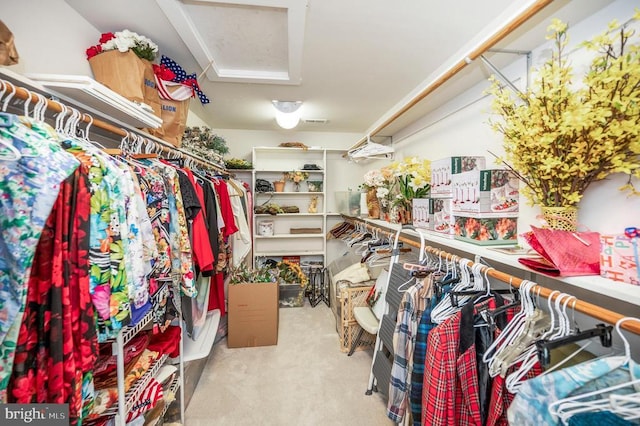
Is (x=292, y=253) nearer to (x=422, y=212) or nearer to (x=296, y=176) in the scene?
(x=296, y=176)

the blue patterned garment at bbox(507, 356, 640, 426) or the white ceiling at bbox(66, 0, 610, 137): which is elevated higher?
the white ceiling at bbox(66, 0, 610, 137)

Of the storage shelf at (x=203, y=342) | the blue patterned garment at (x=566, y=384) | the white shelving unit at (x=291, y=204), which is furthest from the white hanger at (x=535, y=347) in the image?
the white shelving unit at (x=291, y=204)

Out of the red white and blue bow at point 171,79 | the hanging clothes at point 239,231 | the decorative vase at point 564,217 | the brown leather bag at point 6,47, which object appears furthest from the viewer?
the hanging clothes at point 239,231

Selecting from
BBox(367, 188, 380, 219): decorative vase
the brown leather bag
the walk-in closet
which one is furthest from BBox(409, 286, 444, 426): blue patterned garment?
the brown leather bag

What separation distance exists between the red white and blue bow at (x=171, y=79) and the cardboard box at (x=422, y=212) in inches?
65.7

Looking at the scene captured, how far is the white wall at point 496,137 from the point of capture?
974 mm

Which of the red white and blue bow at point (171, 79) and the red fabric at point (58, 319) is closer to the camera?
the red fabric at point (58, 319)

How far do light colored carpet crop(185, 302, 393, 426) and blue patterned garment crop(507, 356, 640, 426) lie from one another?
126 cm

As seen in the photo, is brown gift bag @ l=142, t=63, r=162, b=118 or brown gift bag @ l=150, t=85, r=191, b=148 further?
brown gift bag @ l=150, t=85, r=191, b=148

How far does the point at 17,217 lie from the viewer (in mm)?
592

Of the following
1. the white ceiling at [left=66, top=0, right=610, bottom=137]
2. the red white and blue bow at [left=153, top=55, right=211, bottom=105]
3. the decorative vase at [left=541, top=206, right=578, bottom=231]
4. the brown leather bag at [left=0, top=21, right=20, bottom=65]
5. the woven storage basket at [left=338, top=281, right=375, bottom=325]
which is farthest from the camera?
the woven storage basket at [left=338, top=281, right=375, bottom=325]

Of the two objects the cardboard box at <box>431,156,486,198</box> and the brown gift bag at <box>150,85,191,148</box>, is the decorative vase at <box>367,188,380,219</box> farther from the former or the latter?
the brown gift bag at <box>150,85,191,148</box>

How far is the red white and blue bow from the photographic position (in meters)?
1.58

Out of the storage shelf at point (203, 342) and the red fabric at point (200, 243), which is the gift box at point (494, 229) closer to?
the red fabric at point (200, 243)
